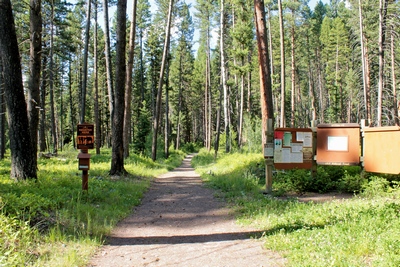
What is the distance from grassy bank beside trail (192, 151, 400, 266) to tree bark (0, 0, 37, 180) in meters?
5.78

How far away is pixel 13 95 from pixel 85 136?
2117 millimetres

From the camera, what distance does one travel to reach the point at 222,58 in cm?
2420

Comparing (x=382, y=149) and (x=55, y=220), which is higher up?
(x=382, y=149)

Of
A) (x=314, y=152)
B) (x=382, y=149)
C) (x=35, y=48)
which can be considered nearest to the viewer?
(x=382, y=149)

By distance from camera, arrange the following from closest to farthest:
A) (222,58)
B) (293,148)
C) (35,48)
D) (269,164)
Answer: (269,164) < (293,148) < (35,48) < (222,58)

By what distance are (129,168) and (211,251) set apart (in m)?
10.0

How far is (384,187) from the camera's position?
796 cm

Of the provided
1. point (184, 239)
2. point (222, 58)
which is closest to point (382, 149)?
point (184, 239)

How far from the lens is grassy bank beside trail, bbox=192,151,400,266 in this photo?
376 centimetres

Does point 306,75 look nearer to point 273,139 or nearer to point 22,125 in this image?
point 273,139

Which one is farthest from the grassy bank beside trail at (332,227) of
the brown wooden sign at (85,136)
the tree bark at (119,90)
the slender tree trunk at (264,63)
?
the tree bark at (119,90)

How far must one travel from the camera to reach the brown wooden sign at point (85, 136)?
7.77m

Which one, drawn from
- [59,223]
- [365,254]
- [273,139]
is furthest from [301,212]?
[59,223]

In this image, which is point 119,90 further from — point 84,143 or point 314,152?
point 314,152
